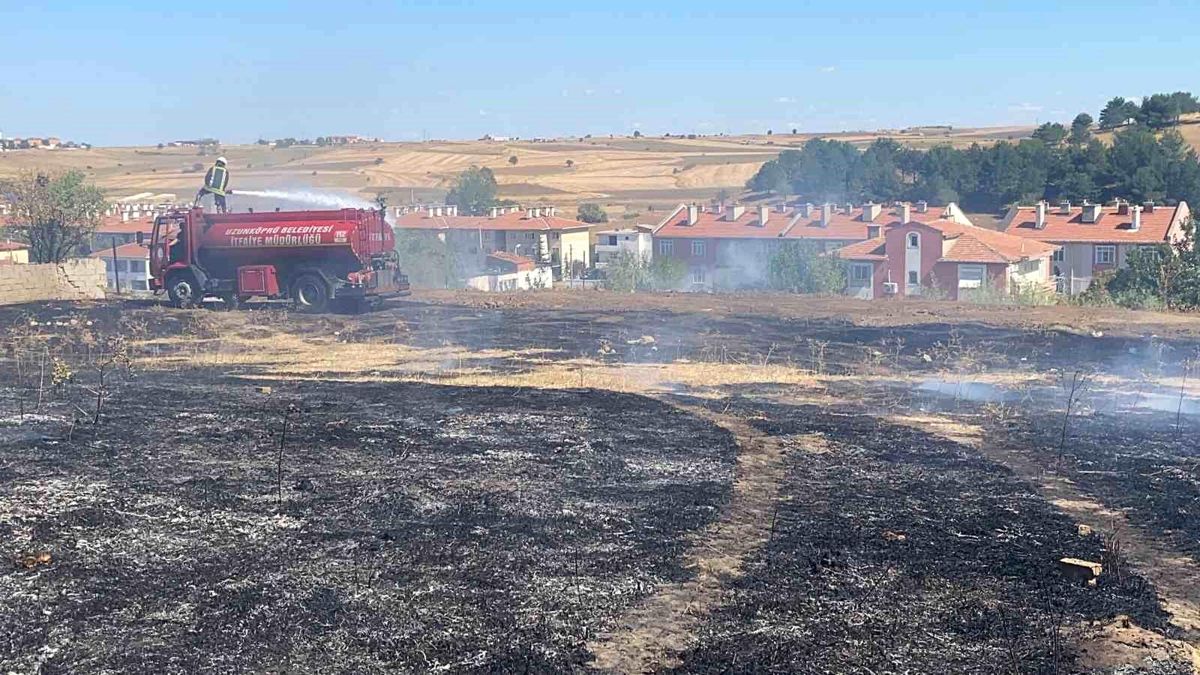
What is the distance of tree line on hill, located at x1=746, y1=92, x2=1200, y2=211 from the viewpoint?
77.4m

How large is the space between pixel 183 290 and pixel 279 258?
9.66 ft

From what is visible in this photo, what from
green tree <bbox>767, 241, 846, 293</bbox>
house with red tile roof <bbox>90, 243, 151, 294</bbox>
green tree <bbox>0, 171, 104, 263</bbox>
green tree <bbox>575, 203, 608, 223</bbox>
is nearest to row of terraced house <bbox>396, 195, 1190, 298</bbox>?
green tree <bbox>767, 241, 846, 293</bbox>

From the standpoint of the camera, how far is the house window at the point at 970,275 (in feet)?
177

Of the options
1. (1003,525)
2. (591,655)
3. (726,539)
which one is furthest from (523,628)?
(1003,525)

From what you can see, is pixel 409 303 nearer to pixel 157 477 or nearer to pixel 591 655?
pixel 157 477

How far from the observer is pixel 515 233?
7775cm

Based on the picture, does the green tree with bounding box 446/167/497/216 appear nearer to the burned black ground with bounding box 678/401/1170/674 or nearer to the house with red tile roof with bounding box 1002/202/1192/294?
the house with red tile roof with bounding box 1002/202/1192/294

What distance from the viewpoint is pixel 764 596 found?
27.9 feet

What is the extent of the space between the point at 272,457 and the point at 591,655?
21.7ft

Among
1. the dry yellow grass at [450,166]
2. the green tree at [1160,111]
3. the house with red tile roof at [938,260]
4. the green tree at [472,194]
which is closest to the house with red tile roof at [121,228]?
the dry yellow grass at [450,166]

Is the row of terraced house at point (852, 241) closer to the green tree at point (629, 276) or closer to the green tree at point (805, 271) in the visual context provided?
the green tree at point (805, 271)

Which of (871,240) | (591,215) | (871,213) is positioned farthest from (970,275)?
(591,215)

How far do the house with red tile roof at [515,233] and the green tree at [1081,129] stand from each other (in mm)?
48441

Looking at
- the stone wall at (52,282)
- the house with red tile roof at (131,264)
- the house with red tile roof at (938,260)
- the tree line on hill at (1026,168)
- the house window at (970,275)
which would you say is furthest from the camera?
the tree line on hill at (1026,168)
